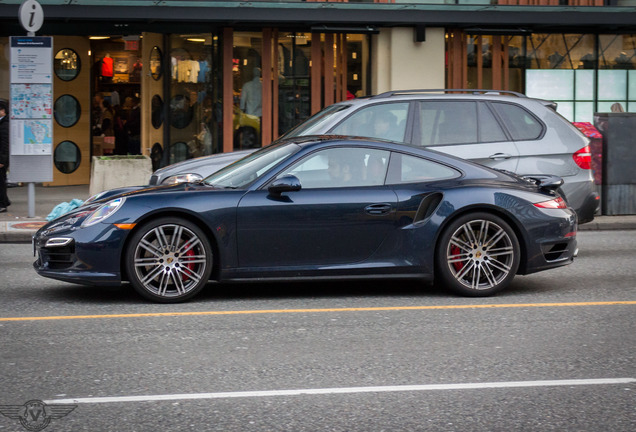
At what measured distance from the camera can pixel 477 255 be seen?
8.40 m

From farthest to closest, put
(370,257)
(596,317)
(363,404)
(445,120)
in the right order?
(445,120), (370,257), (596,317), (363,404)

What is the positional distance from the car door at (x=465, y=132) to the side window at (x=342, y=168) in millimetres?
2938

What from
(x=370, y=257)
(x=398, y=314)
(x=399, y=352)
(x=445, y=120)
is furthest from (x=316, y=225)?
(x=445, y=120)

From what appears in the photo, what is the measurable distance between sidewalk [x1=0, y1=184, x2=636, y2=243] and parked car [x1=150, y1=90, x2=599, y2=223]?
2687mm

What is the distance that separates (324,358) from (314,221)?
204cm

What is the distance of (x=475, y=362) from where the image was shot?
20.4ft

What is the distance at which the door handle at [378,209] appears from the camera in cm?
822

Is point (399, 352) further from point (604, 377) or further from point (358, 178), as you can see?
point (358, 178)

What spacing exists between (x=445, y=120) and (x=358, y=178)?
3.33 metres

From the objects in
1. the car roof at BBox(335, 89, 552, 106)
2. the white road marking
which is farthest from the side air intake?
the car roof at BBox(335, 89, 552, 106)

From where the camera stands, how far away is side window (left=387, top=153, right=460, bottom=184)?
333 inches

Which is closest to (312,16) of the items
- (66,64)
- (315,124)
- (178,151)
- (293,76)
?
(293,76)

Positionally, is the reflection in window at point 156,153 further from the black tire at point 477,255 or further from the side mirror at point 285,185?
the black tire at point 477,255

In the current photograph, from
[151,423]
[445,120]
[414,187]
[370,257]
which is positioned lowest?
[151,423]
